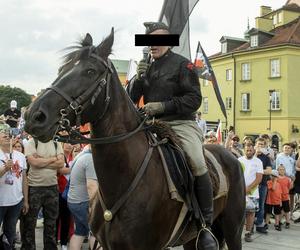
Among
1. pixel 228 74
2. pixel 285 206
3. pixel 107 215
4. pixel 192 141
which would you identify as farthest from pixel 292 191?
pixel 228 74

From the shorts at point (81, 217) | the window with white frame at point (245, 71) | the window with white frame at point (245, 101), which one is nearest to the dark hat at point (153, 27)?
the shorts at point (81, 217)

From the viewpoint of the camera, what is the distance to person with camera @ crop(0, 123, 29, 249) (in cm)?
668

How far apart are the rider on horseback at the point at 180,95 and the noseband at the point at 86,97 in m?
0.71

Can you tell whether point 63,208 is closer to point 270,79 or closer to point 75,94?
point 75,94

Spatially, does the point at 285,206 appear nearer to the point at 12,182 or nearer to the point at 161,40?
the point at 12,182

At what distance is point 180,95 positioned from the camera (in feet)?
14.1

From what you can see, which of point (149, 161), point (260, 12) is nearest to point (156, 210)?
point (149, 161)

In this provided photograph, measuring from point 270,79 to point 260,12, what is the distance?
49.8ft

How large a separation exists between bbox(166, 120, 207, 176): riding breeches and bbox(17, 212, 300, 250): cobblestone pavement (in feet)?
15.5

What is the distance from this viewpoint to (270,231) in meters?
10.6

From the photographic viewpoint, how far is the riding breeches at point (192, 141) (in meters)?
4.17

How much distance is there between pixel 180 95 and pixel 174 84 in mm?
131

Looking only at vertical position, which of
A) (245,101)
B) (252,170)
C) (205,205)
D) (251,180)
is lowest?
(251,180)

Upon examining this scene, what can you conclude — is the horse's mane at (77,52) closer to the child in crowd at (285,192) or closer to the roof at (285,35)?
the child in crowd at (285,192)
